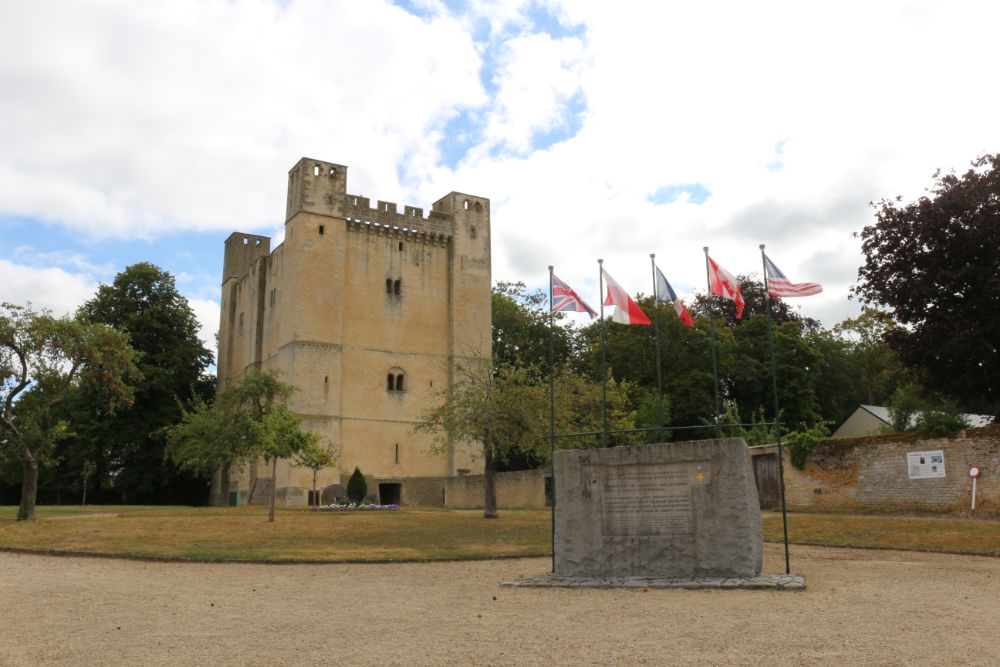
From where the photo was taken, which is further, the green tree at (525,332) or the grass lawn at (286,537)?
the green tree at (525,332)

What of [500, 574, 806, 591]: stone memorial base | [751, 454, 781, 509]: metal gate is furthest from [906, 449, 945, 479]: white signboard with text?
[500, 574, 806, 591]: stone memorial base

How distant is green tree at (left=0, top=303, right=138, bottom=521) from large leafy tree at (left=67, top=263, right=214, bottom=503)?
820 inches

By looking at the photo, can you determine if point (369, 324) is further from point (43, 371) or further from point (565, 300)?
point (565, 300)

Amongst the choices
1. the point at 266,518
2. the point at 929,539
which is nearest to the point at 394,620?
the point at 929,539

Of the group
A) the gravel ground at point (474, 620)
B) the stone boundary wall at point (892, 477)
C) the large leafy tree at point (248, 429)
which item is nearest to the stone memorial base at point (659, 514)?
the gravel ground at point (474, 620)

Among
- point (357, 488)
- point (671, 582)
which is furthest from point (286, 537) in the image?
point (357, 488)

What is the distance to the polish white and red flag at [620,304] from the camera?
15039mm

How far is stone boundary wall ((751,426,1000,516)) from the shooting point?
21391mm

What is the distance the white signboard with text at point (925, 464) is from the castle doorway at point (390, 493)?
87.6 feet

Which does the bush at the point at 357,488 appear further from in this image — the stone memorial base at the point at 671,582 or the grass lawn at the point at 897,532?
the stone memorial base at the point at 671,582

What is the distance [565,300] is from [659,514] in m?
5.04

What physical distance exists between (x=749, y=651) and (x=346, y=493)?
111 feet

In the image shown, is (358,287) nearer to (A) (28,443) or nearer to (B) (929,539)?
(A) (28,443)

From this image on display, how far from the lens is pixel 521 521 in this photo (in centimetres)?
2438
